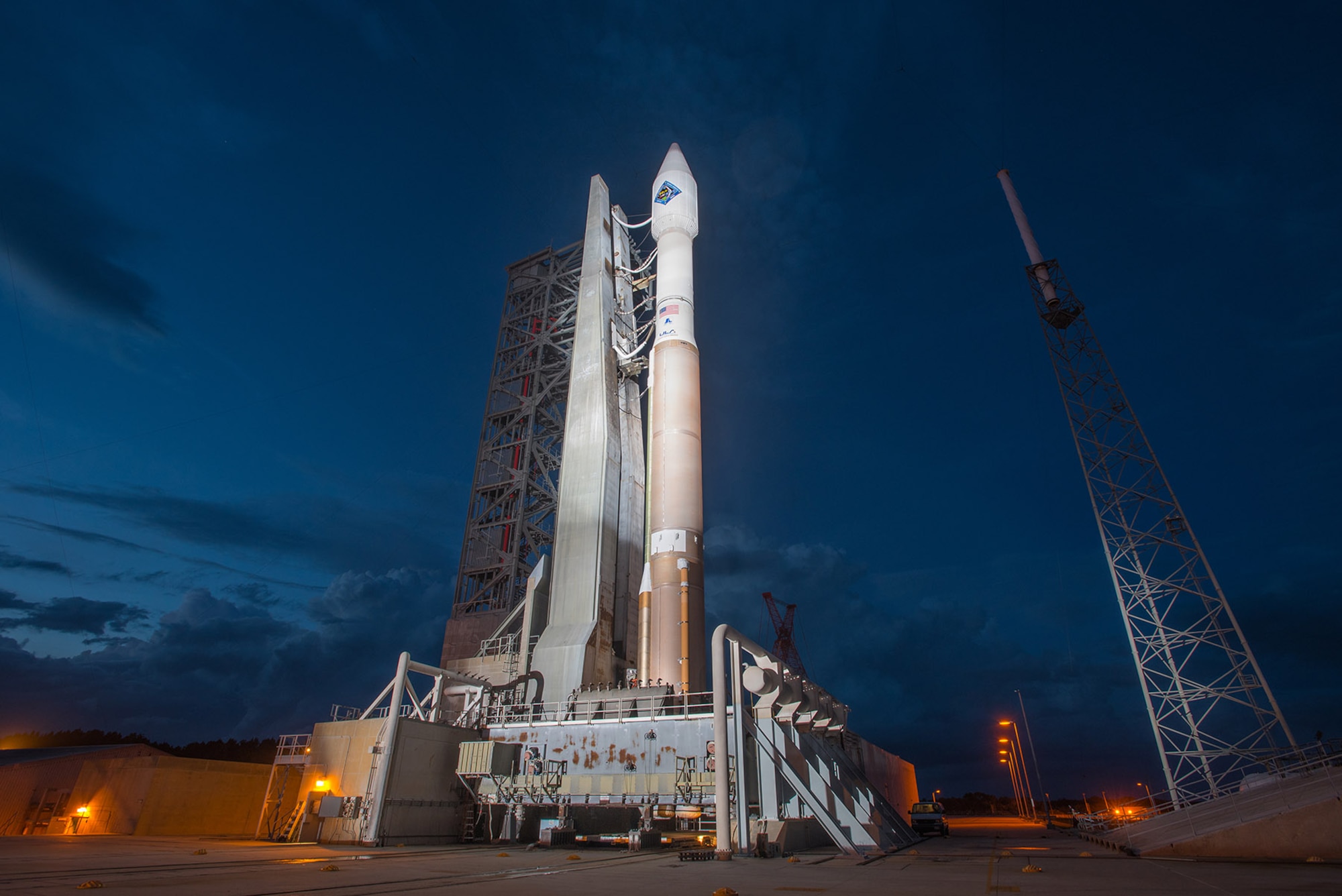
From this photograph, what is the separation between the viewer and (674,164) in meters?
38.2

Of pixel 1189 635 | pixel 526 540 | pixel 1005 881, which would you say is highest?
pixel 526 540

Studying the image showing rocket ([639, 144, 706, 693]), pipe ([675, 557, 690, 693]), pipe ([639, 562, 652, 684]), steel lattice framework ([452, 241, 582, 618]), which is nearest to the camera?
pipe ([675, 557, 690, 693])

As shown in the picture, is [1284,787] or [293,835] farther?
[293,835]

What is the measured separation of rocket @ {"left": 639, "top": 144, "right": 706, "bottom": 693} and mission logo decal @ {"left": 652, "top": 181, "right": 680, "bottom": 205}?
0.19m

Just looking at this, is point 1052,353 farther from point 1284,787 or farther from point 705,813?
point 705,813

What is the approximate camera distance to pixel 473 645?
39094 mm

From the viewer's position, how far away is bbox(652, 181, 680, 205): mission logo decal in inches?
1422

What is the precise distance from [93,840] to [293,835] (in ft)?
19.3

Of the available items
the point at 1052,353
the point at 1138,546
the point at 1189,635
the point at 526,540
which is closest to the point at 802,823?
the point at 1189,635

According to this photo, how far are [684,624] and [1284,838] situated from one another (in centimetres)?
1709

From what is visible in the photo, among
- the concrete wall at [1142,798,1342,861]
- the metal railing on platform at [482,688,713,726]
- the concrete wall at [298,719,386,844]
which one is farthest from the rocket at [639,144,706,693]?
the concrete wall at [1142,798,1342,861]

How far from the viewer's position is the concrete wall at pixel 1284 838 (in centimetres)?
1380

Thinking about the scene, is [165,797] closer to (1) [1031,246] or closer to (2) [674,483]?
(2) [674,483]

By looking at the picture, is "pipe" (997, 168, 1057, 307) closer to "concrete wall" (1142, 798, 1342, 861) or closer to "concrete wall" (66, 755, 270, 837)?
"concrete wall" (1142, 798, 1342, 861)
